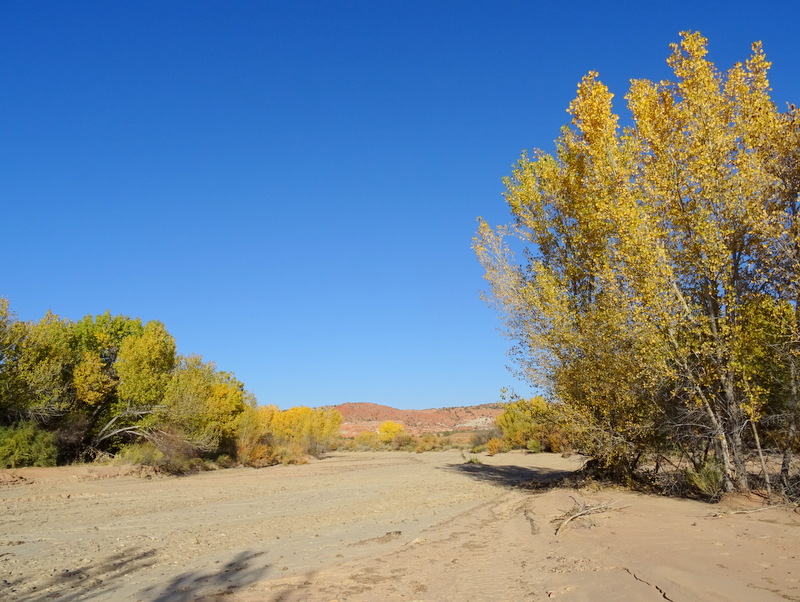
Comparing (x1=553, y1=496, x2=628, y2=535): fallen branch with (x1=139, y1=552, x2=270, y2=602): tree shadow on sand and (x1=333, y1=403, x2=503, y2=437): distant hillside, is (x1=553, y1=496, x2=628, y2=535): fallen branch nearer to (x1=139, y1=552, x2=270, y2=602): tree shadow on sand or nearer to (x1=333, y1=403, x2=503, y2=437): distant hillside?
(x1=139, y1=552, x2=270, y2=602): tree shadow on sand

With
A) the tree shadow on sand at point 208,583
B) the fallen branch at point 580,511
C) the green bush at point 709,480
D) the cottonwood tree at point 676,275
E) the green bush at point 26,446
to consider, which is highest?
the cottonwood tree at point 676,275

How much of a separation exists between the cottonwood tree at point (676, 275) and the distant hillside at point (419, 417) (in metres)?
88.2

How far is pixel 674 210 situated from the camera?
437 inches

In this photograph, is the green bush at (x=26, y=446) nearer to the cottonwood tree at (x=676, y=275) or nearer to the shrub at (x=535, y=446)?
the cottonwood tree at (x=676, y=275)

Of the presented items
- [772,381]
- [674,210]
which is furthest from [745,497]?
[674,210]

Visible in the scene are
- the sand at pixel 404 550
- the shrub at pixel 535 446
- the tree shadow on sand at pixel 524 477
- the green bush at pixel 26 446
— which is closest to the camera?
the sand at pixel 404 550

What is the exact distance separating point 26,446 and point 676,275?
2574cm

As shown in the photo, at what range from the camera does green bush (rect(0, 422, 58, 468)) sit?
22875 millimetres

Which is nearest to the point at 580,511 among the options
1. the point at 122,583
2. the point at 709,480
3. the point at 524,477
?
the point at 709,480

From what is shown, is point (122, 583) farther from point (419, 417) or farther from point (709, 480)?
point (419, 417)

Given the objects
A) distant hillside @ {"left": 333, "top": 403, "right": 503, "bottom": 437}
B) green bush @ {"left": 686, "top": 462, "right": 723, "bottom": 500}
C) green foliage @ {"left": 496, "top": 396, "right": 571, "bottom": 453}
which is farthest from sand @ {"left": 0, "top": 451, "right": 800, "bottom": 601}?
distant hillside @ {"left": 333, "top": 403, "right": 503, "bottom": 437}

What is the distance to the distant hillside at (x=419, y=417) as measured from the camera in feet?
351

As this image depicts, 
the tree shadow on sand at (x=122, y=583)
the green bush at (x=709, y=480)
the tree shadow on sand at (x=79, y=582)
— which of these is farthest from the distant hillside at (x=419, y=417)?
the tree shadow on sand at (x=122, y=583)

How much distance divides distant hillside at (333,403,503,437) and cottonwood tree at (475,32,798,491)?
8824 cm
